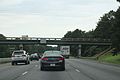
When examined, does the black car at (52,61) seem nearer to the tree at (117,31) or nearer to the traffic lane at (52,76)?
the traffic lane at (52,76)

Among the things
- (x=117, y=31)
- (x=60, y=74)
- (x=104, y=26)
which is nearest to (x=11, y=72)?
(x=60, y=74)

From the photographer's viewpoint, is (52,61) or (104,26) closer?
(52,61)

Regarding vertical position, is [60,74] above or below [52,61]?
below

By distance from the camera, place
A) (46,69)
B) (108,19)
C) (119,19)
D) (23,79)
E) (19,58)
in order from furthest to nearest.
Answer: (108,19) → (119,19) → (19,58) → (46,69) → (23,79)

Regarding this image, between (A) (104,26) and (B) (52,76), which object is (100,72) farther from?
(A) (104,26)

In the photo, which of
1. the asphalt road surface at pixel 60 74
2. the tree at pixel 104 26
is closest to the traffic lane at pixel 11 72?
the asphalt road surface at pixel 60 74

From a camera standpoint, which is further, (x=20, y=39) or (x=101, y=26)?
(x=101, y=26)

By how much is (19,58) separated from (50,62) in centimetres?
1561

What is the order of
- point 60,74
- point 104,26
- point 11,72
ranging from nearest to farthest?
1. point 60,74
2. point 11,72
3. point 104,26

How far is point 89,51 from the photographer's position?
5866 inches

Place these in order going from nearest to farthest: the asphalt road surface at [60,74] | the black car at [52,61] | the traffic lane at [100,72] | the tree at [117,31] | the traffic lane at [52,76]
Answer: the traffic lane at [52,76], the asphalt road surface at [60,74], the traffic lane at [100,72], the black car at [52,61], the tree at [117,31]

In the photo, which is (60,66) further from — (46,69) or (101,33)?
(101,33)

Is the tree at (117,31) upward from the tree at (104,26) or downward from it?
downward

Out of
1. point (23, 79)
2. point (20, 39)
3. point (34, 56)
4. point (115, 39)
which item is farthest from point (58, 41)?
point (23, 79)
